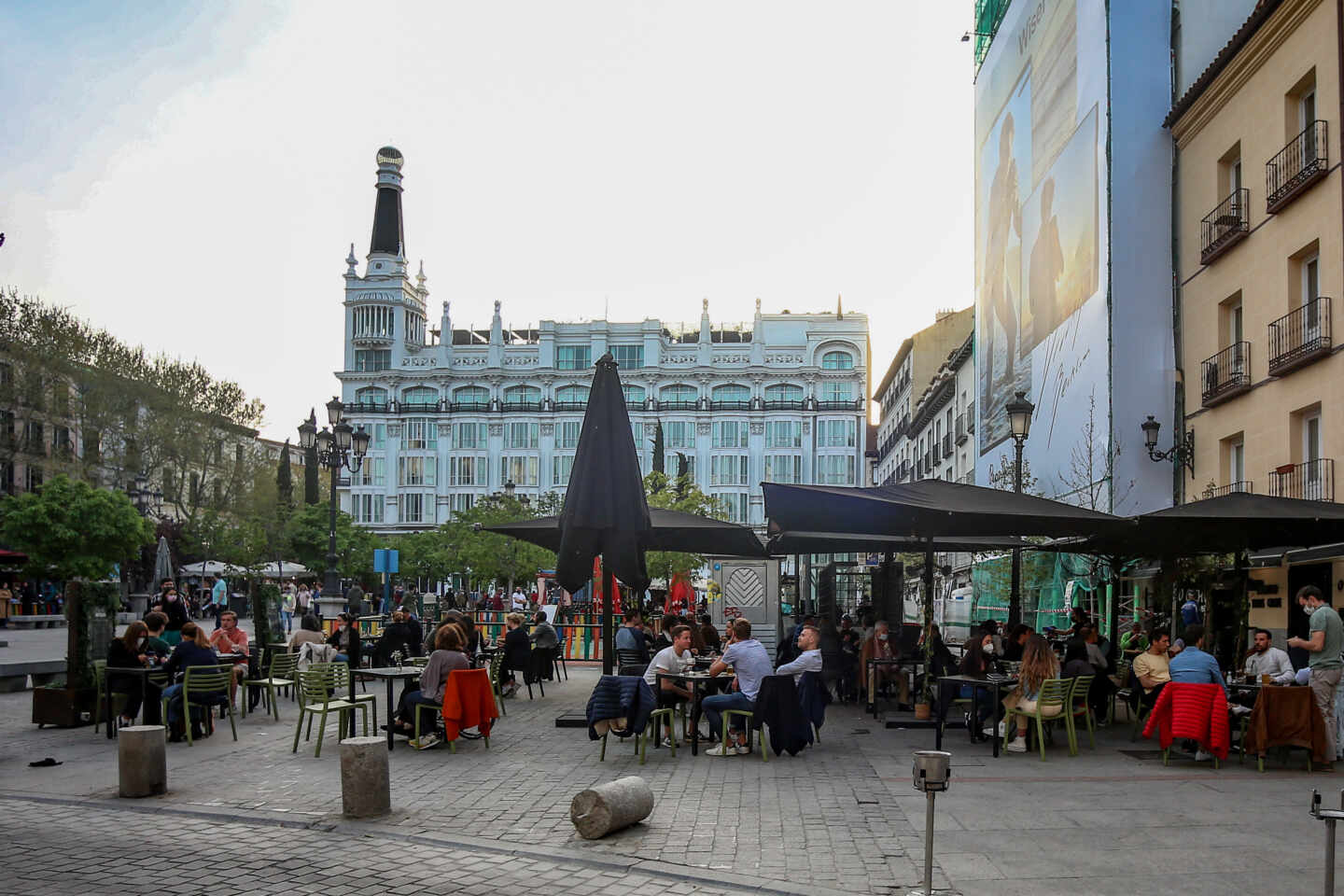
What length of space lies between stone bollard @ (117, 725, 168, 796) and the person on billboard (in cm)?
2995

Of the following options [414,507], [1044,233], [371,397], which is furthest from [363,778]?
[371,397]

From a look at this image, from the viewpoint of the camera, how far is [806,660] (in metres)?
11.3

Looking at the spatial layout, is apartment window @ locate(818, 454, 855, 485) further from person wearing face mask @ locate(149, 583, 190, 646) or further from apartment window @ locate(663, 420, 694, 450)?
person wearing face mask @ locate(149, 583, 190, 646)

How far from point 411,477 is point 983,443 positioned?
61.6 metres

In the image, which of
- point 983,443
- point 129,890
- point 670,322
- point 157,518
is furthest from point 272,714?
point 670,322

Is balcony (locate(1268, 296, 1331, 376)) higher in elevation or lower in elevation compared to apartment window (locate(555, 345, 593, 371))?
lower

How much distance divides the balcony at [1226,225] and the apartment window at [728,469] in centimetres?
6930

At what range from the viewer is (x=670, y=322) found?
10150 centimetres

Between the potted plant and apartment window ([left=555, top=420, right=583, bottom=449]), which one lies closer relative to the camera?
the potted plant

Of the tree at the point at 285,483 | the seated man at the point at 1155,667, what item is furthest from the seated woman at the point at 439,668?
the tree at the point at 285,483

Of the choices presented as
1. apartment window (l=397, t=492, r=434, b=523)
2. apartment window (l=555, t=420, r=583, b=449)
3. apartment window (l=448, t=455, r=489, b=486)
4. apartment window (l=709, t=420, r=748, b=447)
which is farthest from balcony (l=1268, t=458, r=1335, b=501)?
apartment window (l=397, t=492, r=434, b=523)

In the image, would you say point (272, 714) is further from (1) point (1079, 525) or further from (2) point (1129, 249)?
(2) point (1129, 249)

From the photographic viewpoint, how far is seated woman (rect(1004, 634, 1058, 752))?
443 inches

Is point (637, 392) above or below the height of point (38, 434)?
above
